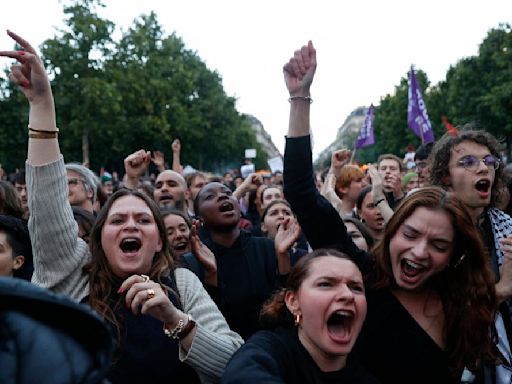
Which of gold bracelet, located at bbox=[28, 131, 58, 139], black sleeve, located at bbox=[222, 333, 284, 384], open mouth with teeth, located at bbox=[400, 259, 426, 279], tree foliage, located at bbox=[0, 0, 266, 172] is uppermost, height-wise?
tree foliage, located at bbox=[0, 0, 266, 172]

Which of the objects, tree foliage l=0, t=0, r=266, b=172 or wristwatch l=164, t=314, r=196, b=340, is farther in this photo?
tree foliage l=0, t=0, r=266, b=172

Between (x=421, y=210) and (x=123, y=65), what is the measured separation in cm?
2540

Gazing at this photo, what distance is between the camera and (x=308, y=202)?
2.52m

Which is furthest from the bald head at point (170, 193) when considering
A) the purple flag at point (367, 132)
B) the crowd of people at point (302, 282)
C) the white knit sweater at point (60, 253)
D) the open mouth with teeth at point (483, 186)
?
the purple flag at point (367, 132)

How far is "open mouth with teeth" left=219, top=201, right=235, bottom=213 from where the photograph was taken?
4059 millimetres

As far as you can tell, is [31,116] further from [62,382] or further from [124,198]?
[62,382]

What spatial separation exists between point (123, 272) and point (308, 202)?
3.06ft

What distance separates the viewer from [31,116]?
2488 millimetres

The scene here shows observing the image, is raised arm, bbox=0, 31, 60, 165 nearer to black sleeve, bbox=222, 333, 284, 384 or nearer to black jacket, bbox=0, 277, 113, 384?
black sleeve, bbox=222, 333, 284, 384

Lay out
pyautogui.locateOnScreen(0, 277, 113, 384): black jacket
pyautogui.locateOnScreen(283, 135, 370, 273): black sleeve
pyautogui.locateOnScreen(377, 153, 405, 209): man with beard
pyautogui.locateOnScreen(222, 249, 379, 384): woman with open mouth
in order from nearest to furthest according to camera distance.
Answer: pyautogui.locateOnScreen(0, 277, 113, 384): black jacket → pyautogui.locateOnScreen(222, 249, 379, 384): woman with open mouth → pyautogui.locateOnScreen(283, 135, 370, 273): black sleeve → pyautogui.locateOnScreen(377, 153, 405, 209): man with beard

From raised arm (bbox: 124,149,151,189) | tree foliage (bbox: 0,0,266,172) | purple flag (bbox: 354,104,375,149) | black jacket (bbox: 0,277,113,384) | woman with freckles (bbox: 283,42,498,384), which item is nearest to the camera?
black jacket (bbox: 0,277,113,384)

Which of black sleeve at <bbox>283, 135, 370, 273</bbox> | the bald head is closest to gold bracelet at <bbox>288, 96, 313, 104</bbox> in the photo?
black sleeve at <bbox>283, 135, 370, 273</bbox>

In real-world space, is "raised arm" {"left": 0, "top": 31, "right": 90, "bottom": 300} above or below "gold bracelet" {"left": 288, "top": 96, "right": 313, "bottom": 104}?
below

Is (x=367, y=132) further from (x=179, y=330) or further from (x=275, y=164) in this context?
(x=179, y=330)
